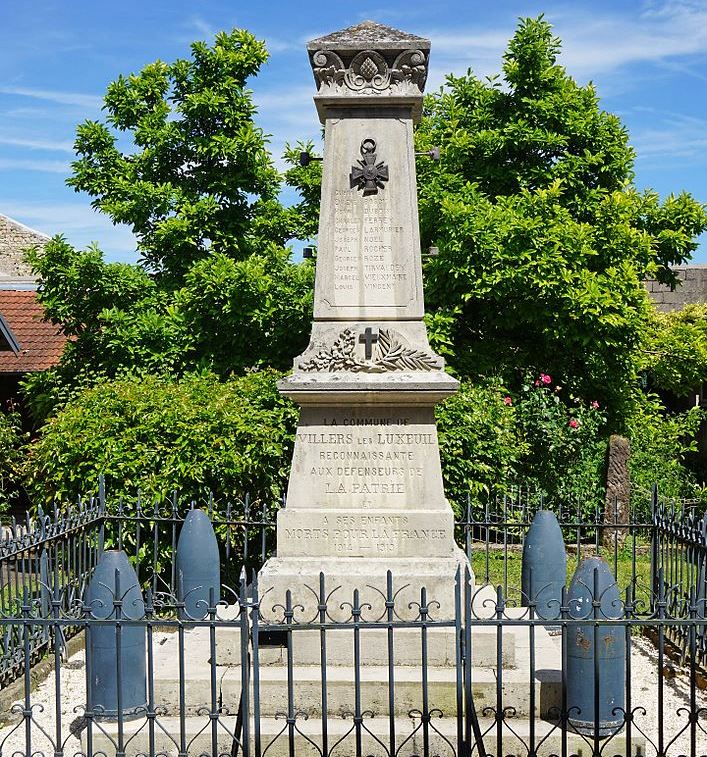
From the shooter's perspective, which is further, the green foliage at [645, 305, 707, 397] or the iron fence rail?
the green foliage at [645, 305, 707, 397]

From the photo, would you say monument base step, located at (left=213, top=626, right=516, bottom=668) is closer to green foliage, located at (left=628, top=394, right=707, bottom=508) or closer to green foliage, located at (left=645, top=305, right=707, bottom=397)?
green foliage, located at (left=628, top=394, right=707, bottom=508)

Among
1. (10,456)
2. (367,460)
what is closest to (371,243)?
(367,460)

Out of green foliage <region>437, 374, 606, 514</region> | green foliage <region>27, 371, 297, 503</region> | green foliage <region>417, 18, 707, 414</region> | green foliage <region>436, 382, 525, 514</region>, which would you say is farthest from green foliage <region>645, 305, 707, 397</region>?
green foliage <region>27, 371, 297, 503</region>

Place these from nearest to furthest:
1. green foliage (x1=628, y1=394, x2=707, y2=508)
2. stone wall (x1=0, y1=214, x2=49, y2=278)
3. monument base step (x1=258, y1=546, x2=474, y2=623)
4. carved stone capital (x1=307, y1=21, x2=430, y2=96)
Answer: monument base step (x1=258, y1=546, x2=474, y2=623) < carved stone capital (x1=307, y1=21, x2=430, y2=96) < green foliage (x1=628, y1=394, x2=707, y2=508) < stone wall (x1=0, y1=214, x2=49, y2=278)

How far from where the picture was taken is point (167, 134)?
44.8 feet

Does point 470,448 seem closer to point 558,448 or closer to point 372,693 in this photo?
point 558,448

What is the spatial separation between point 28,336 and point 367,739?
12316 mm

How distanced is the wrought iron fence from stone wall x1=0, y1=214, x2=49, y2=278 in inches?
603

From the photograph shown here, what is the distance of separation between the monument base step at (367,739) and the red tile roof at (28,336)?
9.59 m

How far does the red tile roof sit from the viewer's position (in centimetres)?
1545

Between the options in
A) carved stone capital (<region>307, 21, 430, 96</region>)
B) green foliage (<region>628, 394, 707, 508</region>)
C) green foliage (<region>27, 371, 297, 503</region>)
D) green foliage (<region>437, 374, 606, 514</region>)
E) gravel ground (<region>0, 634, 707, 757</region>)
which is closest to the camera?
gravel ground (<region>0, 634, 707, 757</region>)

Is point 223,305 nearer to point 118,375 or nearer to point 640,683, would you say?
point 118,375

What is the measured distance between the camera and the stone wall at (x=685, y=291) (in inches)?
784

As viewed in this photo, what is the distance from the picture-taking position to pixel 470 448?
35.8 ft
